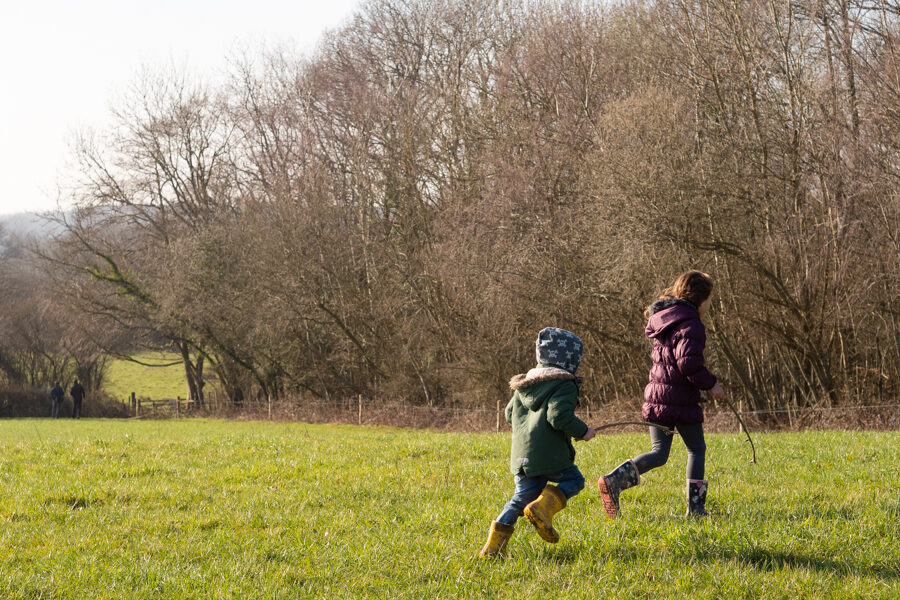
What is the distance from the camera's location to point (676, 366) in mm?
6594

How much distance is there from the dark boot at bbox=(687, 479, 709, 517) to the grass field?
0.20 metres

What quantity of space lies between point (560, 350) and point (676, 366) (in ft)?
4.32

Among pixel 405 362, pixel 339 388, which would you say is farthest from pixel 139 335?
pixel 405 362

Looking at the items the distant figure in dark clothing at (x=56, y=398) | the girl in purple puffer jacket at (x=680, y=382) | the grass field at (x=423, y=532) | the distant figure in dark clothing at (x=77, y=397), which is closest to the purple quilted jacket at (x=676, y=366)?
the girl in purple puffer jacket at (x=680, y=382)

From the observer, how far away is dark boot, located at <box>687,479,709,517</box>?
6.72 m

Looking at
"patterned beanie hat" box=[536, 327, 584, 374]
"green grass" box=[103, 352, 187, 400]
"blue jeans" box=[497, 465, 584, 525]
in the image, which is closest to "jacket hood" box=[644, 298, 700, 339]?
"patterned beanie hat" box=[536, 327, 584, 374]

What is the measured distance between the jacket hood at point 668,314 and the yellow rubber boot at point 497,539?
1.90 meters

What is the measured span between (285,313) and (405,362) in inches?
214

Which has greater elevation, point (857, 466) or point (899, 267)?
point (899, 267)

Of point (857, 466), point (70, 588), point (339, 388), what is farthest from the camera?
point (339, 388)

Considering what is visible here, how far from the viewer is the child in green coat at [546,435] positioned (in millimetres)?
5547

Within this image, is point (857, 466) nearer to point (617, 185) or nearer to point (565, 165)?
point (617, 185)

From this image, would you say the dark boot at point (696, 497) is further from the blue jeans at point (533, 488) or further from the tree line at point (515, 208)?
the tree line at point (515, 208)

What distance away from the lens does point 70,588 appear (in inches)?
208
